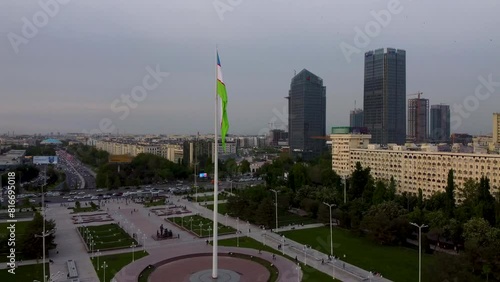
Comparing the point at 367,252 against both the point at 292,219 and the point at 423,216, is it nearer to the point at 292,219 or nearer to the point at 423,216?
the point at 423,216

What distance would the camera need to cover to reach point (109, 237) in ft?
96.7

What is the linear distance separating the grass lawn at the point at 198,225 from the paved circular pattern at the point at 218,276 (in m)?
8.78

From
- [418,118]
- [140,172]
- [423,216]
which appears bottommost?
[140,172]

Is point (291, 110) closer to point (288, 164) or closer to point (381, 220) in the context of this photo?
point (288, 164)

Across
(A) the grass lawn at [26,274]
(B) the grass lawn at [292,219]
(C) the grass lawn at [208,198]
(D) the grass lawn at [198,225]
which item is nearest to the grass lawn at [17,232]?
(A) the grass lawn at [26,274]

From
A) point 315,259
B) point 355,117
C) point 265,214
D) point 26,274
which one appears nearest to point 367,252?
point 315,259

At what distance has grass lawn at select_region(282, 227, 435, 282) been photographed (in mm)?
21772

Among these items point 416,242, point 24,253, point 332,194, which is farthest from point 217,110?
point 332,194

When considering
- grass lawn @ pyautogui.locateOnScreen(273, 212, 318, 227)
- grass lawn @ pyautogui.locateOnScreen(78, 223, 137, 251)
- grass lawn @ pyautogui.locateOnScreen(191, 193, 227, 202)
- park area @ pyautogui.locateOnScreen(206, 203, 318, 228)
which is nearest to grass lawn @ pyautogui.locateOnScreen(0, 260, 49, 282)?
grass lawn @ pyautogui.locateOnScreen(78, 223, 137, 251)

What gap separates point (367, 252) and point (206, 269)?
10318 millimetres

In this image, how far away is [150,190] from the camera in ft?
179

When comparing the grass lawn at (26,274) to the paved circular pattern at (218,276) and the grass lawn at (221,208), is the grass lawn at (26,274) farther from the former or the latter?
the grass lawn at (221,208)

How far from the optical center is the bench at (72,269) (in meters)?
21.1

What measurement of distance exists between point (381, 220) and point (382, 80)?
74.9 meters
